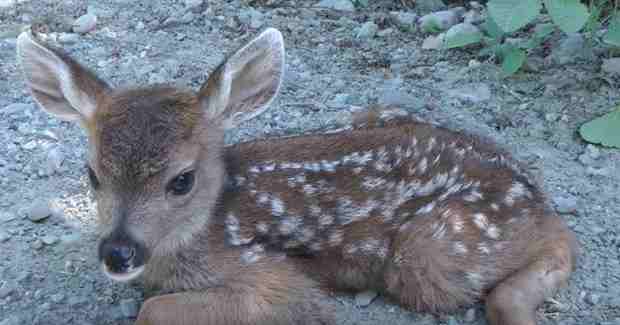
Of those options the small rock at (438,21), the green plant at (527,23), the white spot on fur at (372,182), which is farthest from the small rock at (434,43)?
the white spot on fur at (372,182)

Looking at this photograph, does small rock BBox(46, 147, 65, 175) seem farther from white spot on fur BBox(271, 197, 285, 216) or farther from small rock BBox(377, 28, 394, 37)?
small rock BBox(377, 28, 394, 37)

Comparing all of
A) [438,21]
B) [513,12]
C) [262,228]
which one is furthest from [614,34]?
[262,228]

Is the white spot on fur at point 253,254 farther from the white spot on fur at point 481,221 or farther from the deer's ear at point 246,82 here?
the white spot on fur at point 481,221

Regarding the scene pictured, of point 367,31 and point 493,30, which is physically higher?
point 493,30

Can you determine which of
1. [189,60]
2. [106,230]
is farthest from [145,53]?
[106,230]

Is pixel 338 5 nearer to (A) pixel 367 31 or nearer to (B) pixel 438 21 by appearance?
(A) pixel 367 31

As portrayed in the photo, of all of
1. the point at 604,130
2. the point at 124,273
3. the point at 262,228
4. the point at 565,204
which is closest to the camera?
the point at 124,273

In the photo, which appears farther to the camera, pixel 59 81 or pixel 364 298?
pixel 364 298

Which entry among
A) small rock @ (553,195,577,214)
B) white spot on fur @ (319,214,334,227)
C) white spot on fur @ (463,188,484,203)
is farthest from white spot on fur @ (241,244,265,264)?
small rock @ (553,195,577,214)
